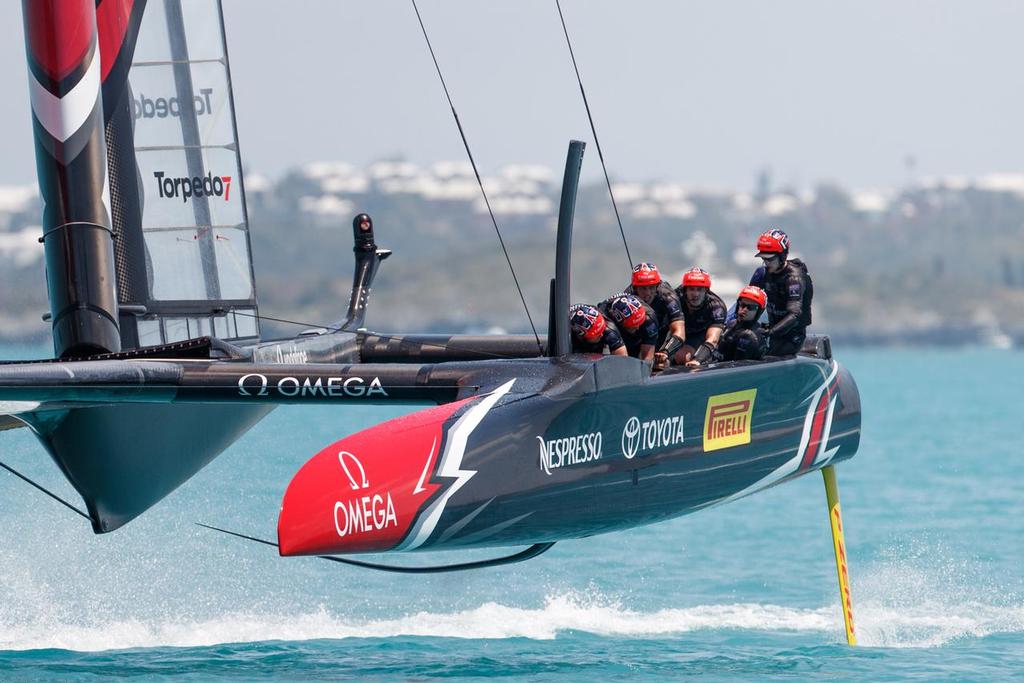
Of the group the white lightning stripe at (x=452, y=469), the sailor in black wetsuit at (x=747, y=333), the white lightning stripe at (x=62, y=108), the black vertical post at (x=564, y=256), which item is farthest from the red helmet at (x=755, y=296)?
the white lightning stripe at (x=62, y=108)

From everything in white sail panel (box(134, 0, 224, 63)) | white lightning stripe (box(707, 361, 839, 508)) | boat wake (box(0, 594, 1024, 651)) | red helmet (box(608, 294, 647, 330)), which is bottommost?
boat wake (box(0, 594, 1024, 651))

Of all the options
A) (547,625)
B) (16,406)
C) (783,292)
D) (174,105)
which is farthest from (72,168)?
(783,292)

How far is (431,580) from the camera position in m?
8.87

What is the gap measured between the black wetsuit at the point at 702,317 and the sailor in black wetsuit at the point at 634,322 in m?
0.61

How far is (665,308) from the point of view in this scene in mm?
7375

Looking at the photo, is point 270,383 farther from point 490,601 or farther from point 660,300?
point 490,601

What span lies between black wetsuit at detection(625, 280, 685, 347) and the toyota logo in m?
1.27

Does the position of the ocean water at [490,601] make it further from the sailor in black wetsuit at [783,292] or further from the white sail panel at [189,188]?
the white sail panel at [189,188]

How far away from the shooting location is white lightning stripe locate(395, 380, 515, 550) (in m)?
5.31

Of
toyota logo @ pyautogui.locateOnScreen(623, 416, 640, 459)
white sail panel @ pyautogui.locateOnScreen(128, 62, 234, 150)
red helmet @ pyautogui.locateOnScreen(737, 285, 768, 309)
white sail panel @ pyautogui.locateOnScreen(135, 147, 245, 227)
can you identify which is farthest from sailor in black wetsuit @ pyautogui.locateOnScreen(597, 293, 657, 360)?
white sail panel @ pyautogui.locateOnScreen(128, 62, 234, 150)

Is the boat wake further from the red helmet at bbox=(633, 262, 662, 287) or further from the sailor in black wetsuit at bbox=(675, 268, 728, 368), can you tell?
the red helmet at bbox=(633, 262, 662, 287)

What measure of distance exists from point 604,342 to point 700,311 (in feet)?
3.63

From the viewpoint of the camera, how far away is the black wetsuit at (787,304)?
7.34 m

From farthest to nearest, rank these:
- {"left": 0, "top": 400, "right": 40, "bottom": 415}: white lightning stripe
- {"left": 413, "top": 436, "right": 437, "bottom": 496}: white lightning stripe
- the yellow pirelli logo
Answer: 1. the yellow pirelli logo
2. {"left": 0, "top": 400, "right": 40, "bottom": 415}: white lightning stripe
3. {"left": 413, "top": 436, "right": 437, "bottom": 496}: white lightning stripe
